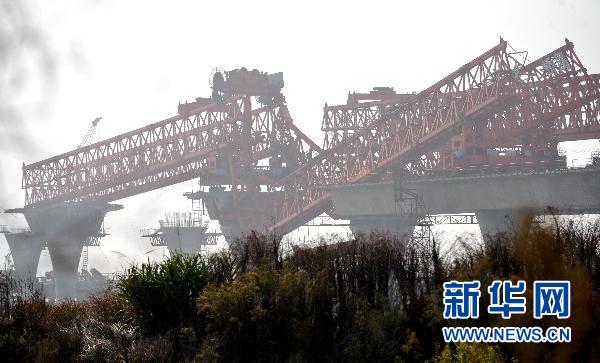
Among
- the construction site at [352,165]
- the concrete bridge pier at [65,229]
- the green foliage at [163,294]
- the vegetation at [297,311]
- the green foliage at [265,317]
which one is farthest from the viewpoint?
the concrete bridge pier at [65,229]

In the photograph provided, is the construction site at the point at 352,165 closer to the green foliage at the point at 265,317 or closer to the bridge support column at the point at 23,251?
the bridge support column at the point at 23,251

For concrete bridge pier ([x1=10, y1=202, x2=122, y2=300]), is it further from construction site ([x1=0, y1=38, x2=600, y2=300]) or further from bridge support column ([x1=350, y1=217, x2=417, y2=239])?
bridge support column ([x1=350, y1=217, x2=417, y2=239])

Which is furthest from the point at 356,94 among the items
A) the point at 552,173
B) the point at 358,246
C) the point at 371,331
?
the point at 371,331

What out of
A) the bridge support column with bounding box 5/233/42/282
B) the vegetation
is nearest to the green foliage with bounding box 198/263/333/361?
the vegetation

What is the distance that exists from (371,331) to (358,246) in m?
10.4

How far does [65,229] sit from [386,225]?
5958 cm

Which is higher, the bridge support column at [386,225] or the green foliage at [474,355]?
the bridge support column at [386,225]

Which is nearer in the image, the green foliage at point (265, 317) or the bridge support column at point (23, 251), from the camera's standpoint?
the green foliage at point (265, 317)

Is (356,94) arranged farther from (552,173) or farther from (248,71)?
(552,173)

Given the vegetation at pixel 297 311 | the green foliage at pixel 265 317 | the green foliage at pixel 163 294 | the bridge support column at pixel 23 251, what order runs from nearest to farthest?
the vegetation at pixel 297 311
the green foliage at pixel 265 317
the green foliage at pixel 163 294
the bridge support column at pixel 23 251

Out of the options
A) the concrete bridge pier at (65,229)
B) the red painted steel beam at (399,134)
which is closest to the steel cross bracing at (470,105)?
the red painted steel beam at (399,134)

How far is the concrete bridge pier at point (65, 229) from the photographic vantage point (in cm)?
13950

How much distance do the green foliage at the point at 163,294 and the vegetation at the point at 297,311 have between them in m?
0.05

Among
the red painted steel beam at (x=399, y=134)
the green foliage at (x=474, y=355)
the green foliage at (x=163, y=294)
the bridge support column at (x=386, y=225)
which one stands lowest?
the green foliage at (x=474, y=355)
